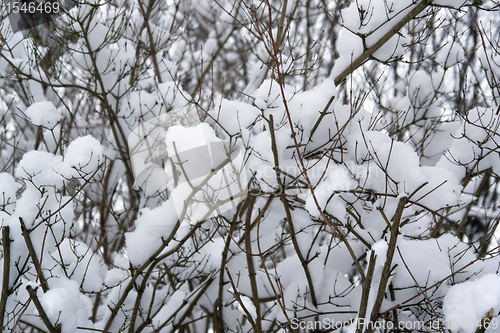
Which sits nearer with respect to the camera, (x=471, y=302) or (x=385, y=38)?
(x=471, y=302)

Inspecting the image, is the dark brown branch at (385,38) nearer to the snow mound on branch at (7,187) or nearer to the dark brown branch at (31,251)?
the dark brown branch at (31,251)

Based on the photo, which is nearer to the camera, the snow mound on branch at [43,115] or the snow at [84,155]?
the snow at [84,155]

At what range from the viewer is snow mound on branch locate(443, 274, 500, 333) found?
1591 millimetres

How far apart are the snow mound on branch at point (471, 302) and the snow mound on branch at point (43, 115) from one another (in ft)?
8.74

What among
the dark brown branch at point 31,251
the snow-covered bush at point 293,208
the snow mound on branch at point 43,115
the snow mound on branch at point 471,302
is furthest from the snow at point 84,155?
the snow mound on branch at point 471,302

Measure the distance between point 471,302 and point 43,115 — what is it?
109 inches

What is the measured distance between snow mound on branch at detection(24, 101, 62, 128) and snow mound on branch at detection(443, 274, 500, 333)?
2.66 m

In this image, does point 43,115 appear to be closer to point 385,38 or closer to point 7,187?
point 7,187

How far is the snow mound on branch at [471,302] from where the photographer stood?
1591 mm

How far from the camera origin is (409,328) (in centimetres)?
217

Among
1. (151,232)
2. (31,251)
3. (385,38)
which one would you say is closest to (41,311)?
(31,251)

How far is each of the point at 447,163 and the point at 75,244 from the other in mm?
2574

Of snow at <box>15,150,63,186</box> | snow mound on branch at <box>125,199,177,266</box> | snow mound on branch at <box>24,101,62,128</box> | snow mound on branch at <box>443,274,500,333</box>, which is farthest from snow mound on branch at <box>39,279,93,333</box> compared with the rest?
snow mound on branch at <box>443,274,500,333</box>

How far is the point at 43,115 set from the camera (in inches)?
101
